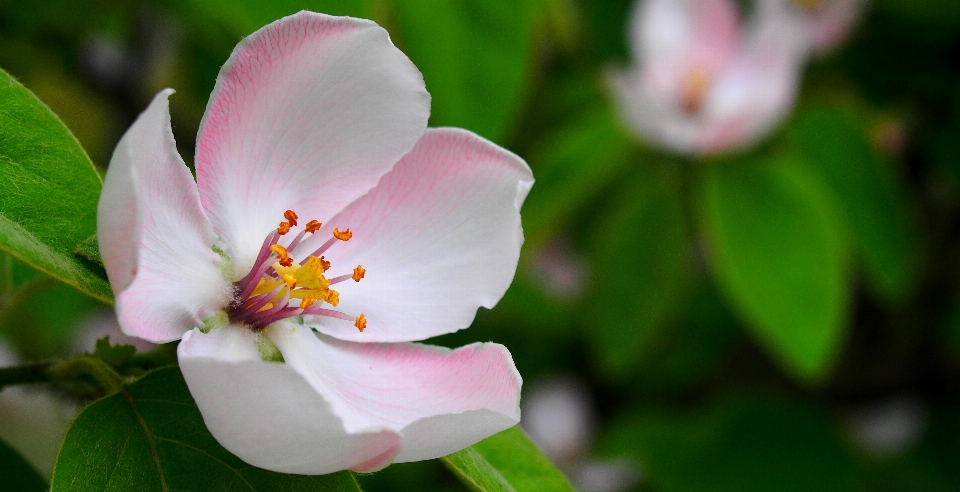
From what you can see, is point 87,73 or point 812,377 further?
point 87,73

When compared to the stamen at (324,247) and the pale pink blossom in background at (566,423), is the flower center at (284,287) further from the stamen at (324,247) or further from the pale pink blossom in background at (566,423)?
the pale pink blossom in background at (566,423)

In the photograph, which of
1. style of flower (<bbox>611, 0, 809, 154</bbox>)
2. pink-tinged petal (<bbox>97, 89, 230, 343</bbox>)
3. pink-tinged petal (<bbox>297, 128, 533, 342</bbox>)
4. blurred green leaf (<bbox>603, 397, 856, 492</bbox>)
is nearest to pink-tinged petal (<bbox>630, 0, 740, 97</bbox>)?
style of flower (<bbox>611, 0, 809, 154</bbox>)

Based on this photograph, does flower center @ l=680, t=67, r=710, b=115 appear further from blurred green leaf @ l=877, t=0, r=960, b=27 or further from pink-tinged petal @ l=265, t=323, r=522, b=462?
pink-tinged petal @ l=265, t=323, r=522, b=462

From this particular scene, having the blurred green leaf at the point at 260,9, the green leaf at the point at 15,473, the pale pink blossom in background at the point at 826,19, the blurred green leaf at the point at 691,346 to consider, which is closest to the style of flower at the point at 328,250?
the green leaf at the point at 15,473

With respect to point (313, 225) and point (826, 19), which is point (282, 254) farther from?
point (826, 19)

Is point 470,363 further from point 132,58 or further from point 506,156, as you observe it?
point 132,58

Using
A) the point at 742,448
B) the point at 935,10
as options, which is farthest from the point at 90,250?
the point at 742,448

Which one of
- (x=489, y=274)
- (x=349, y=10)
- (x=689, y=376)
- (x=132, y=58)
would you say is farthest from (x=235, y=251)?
(x=689, y=376)
